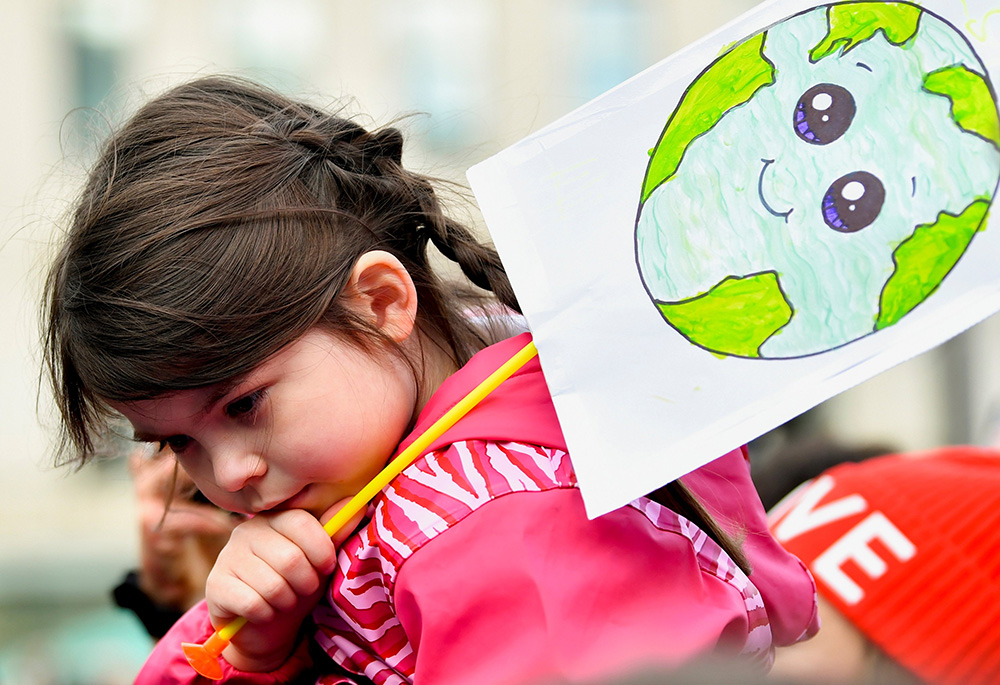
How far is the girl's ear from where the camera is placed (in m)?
1.06

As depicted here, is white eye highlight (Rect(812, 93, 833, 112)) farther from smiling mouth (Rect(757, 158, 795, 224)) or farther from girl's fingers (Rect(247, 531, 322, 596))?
girl's fingers (Rect(247, 531, 322, 596))

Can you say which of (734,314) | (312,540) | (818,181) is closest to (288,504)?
(312,540)

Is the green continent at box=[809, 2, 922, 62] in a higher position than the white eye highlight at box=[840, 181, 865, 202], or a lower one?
higher

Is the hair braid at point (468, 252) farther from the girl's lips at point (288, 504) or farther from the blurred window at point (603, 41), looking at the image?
the blurred window at point (603, 41)

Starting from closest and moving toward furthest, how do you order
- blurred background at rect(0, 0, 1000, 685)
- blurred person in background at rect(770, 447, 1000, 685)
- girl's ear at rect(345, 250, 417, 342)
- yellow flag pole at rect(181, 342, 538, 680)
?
yellow flag pole at rect(181, 342, 538, 680)
girl's ear at rect(345, 250, 417, 342)
blurred person in background at rect(770, 447, 1000, 685)
blurred background at rect(0, 0, 1000, 685)

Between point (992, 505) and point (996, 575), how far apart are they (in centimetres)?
12

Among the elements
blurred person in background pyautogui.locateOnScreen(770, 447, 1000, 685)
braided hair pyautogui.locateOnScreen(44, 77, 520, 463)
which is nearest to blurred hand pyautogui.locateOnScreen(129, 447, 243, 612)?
braided hair pyautogui.locateOnScreen(44, 77, 520, 463)

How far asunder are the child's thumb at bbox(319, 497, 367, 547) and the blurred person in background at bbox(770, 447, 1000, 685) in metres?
0.84

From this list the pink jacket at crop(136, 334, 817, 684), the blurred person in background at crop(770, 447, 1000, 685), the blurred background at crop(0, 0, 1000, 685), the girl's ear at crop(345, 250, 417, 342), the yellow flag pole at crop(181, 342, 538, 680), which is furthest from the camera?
the blurred background at crop(0, 0, 1000, 685)

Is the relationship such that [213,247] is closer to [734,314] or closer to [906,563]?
[734,314]

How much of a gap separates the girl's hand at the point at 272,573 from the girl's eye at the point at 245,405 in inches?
4.1

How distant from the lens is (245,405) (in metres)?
0.99

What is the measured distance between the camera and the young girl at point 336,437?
85 cm

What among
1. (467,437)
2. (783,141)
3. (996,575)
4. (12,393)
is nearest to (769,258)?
(783,141)
